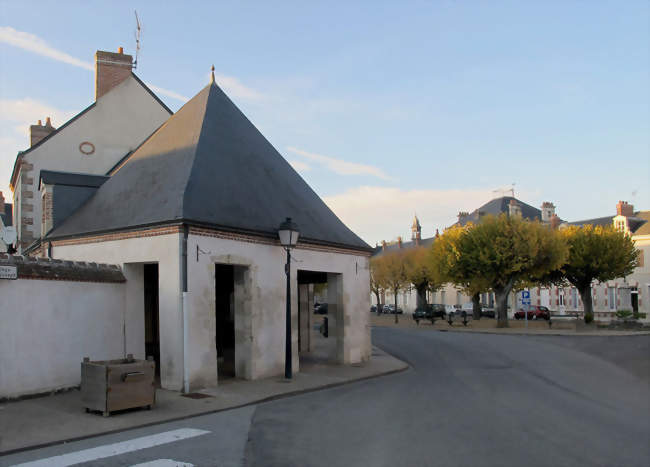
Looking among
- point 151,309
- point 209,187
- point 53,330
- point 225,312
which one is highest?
point 209,187

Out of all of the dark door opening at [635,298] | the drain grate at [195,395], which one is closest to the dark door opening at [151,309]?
the drain grate at [195,395]

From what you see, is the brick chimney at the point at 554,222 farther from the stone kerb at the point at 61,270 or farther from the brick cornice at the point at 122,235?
the stone kerb at the point at 61,270

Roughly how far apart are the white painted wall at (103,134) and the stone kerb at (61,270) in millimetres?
7577

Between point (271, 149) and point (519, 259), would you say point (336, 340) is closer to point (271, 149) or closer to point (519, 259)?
point (271, 149)

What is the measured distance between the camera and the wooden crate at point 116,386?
29.7 ft

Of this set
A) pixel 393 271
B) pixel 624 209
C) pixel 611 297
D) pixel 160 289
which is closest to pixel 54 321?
pixel 160 289

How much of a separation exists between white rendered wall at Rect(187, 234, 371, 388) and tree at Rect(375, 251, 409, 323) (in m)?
38.2

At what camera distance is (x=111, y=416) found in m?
9.12

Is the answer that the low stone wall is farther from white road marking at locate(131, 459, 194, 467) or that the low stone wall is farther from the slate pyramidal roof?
white road marking at locate(131, 459, 194, 467)

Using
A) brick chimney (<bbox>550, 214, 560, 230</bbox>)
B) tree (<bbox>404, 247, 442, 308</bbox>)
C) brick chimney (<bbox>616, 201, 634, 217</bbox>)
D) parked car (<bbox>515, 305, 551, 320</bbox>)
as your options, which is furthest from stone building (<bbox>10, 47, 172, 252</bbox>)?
brick chimney (<bbox>616, 201, 634, 217</bbox>)

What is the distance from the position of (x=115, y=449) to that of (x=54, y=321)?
4669mm

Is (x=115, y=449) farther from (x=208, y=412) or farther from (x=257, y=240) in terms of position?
(x=257, y=240)

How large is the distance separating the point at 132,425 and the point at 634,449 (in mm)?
7057

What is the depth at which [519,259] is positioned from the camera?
111 feet
